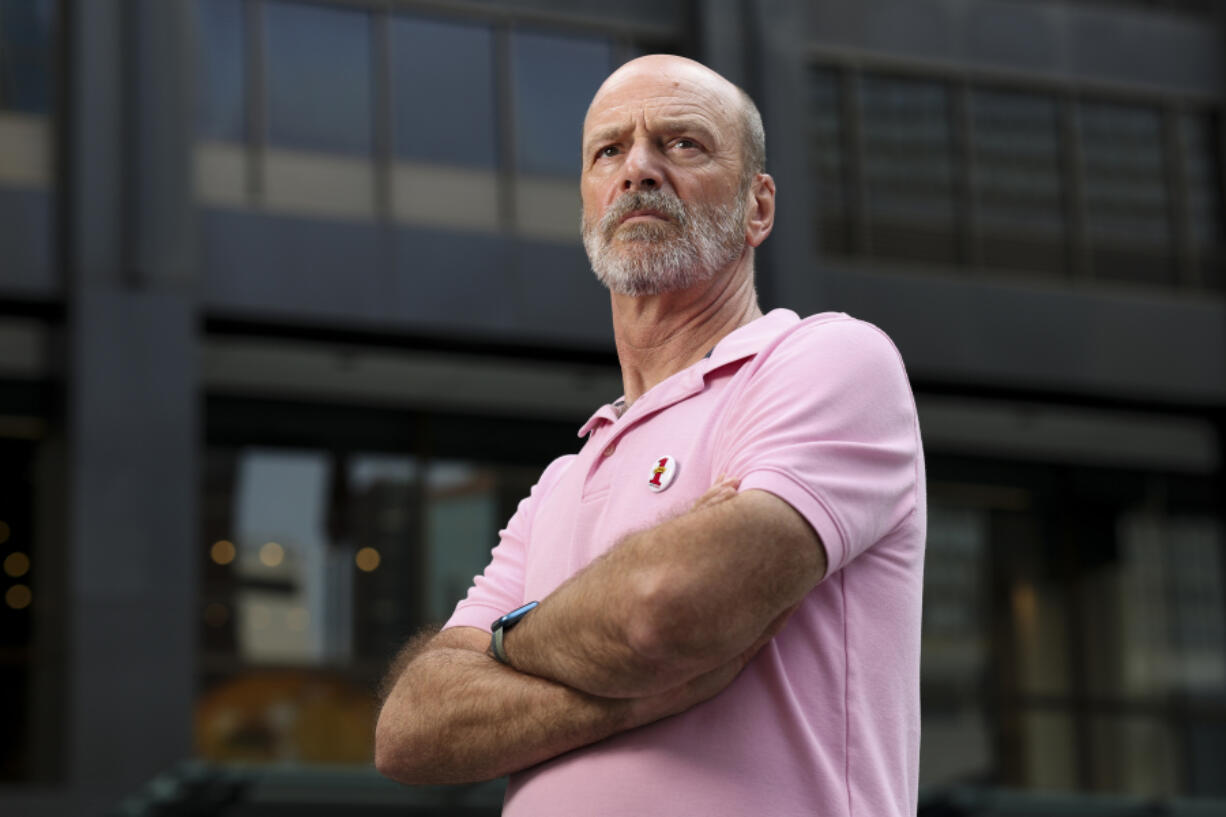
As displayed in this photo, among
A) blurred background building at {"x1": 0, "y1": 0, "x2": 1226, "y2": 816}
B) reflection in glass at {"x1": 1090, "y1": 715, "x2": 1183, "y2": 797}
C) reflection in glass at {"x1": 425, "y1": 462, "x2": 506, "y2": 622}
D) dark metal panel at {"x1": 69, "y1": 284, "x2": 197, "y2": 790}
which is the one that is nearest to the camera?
dark metal panel at {"x1": 69, "y1": 284, "x2": 197, "y2": 790}

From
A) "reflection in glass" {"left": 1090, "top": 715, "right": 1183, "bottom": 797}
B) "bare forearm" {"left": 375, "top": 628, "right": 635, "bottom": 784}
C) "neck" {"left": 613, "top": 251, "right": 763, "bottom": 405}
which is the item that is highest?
"neck" {"left": 613, "top": 251, "right": 763, "bottom": 405}

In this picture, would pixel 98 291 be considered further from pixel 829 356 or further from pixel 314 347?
pixel 829 356

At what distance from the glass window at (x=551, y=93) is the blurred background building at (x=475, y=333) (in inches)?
1.4

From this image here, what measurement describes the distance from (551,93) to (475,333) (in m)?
2.76

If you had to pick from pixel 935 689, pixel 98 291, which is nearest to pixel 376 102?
pixel 98 291


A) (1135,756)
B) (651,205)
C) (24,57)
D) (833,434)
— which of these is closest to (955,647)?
(1135,756)

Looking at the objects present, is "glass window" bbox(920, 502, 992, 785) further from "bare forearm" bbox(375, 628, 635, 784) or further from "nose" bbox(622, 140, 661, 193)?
"bare forearm" bbox(375, 628, 635, 784)

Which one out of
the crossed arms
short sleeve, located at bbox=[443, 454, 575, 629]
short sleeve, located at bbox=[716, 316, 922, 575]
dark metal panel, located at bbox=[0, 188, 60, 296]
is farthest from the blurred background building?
short sleeve, located at bbox=[716, 316, 922, 575]

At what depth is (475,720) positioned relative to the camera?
2.27 meters

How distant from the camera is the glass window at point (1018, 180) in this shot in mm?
18547

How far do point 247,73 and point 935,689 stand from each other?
9993mm

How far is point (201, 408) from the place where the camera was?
1639 centimetres

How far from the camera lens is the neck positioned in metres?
2.58

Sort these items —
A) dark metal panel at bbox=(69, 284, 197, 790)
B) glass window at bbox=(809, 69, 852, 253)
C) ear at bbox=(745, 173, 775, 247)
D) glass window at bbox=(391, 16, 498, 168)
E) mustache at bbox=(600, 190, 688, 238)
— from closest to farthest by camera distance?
1. mustache at bbox=(600, 190, 688, 238)
2. ear at bbox=(745, 173, 775, 247)
3. dark metal panel at bbox=(69, 284, 197, 790)
4. glass window at bbox=(391, 16, 498, 168)
5. glass window at bbox=(809, 69, 852, 253)
